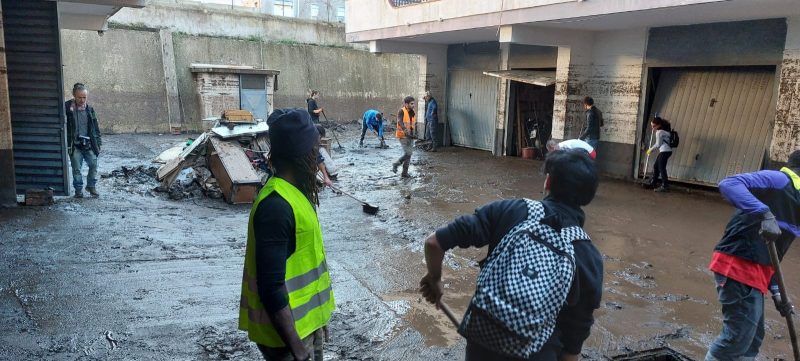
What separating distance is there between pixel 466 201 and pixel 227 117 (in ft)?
15.0

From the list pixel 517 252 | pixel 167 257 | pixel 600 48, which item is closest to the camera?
pixel 517 252

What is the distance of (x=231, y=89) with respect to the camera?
17203 mm

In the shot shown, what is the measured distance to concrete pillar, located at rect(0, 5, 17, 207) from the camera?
6.52 metres

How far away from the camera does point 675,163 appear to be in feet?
33.7

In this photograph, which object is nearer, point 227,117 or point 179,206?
point 179,206

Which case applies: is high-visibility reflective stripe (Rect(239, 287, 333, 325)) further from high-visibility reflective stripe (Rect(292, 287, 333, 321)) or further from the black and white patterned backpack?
the black and white patterned backpack

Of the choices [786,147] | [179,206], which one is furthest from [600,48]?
[179,206]

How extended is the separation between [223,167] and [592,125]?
6901 mm

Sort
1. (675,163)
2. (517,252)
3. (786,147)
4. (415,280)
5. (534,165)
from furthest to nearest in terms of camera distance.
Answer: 1. (534,165)
2. (675,163)
3. (786,147)
4. (415,280)
5. (517,252)

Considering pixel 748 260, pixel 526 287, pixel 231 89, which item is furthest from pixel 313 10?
pixel 526 287

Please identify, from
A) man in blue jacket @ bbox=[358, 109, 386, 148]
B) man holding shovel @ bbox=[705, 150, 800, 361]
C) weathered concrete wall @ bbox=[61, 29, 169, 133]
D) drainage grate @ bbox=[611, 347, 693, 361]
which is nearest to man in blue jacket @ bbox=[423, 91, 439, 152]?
man in blue jacket @ bbox=[358, 109, 386, 148]

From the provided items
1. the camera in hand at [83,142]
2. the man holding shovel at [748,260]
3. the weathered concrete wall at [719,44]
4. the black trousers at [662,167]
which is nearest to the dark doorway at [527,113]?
the weathered concrete wall at [719,44]

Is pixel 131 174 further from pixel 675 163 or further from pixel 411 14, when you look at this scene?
pixel 675 163

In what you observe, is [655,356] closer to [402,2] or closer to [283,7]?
[402,2]
